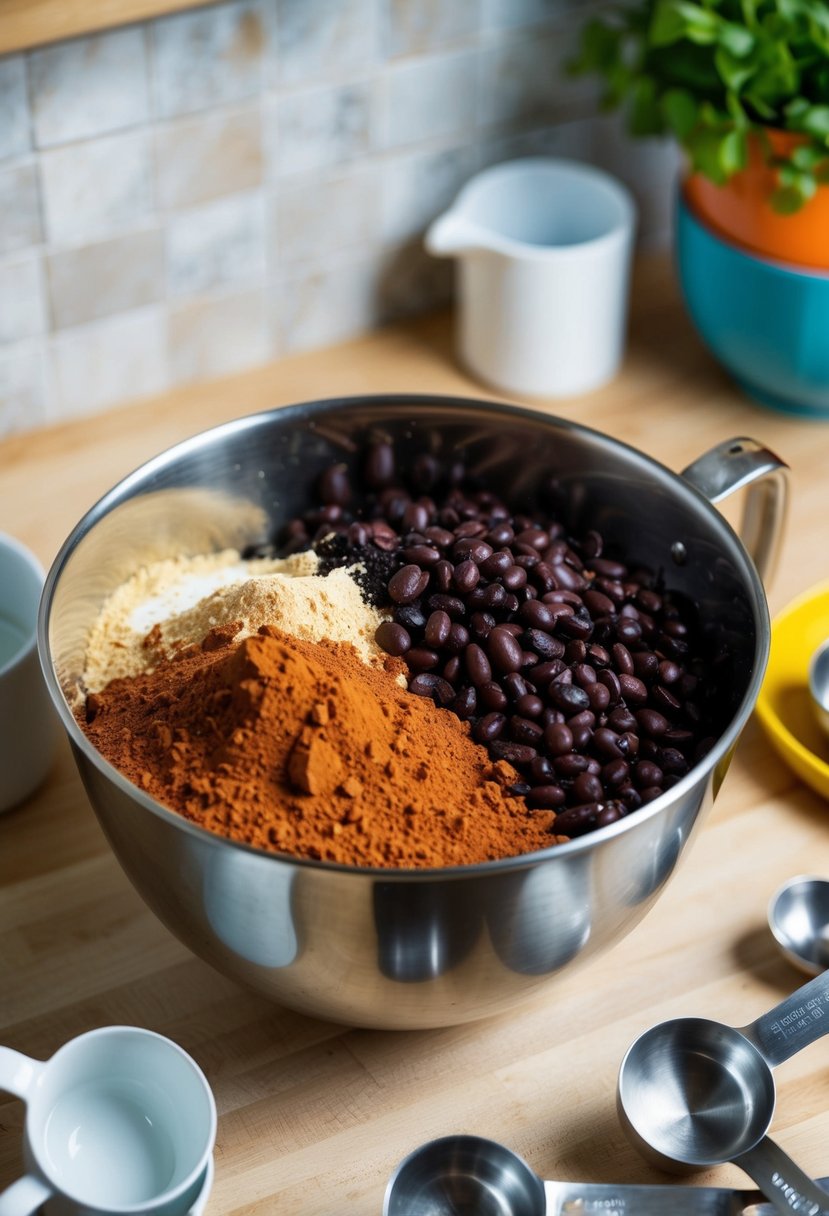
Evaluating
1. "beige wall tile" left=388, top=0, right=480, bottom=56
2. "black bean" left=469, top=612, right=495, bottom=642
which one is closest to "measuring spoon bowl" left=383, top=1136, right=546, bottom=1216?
"black bean" left=469, top=612, right=495, bottom=642

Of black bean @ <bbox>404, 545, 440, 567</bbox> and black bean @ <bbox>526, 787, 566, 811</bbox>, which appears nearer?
black bean @ <bbox>526, 787, 566, 811</bbox>

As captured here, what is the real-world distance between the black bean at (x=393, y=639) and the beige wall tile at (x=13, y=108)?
0.66 meters

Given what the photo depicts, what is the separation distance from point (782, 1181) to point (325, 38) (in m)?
1.15

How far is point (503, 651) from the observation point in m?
1.02

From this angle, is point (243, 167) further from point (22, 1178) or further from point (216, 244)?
point (22, 1178)

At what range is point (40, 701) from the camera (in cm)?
112

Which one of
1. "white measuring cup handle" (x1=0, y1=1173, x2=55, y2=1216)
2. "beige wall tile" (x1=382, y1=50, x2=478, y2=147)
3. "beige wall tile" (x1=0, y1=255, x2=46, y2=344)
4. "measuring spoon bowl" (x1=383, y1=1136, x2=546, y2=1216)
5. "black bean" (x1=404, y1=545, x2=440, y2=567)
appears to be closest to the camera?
"white measuring cup handle" (x1=0, y1=1173, x2=55, y2=1216)

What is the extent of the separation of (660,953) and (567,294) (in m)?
0.74

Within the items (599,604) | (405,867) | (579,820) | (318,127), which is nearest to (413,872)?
(405,867)

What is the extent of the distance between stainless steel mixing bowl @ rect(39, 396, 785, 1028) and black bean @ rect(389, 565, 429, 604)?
194mm

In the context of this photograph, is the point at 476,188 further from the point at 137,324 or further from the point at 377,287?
→ the point at 137,324

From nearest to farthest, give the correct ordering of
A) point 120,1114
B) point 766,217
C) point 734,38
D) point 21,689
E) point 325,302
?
point 120,1114 < point 21,689 < point 734,38 < point 766,217 < point 325,302

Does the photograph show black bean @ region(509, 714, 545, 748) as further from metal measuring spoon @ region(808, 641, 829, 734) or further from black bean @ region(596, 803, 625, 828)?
metal measuring spoon @ region(808, 641, 829, 734)

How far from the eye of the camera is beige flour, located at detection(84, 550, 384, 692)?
1029mm
